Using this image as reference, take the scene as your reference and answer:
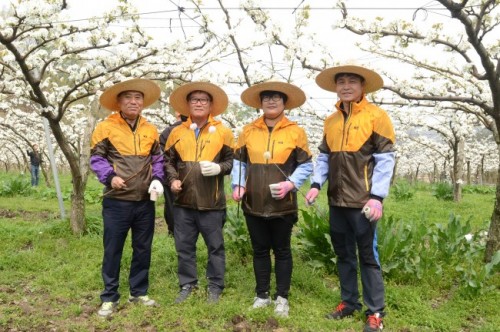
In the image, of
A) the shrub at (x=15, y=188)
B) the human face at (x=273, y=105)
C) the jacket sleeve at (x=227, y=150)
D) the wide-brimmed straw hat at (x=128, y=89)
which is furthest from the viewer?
the shrub at (x=15, y=188)

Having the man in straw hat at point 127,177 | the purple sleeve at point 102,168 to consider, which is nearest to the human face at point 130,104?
the man in straw hat at point 127,177

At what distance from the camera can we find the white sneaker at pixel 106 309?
3.63m

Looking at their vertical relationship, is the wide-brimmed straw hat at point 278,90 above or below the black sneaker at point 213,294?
above

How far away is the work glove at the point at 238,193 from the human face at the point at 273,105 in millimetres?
675

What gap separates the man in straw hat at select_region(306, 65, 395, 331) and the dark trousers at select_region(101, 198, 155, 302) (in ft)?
4.99

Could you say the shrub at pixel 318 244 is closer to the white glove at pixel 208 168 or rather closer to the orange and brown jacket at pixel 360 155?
the orange and brown jacket at pixel 360 155

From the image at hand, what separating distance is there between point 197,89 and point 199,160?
655 millimetres

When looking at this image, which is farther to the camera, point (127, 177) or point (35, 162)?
point (35, 162)


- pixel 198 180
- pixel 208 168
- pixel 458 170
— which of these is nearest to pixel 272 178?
pixel 208 168

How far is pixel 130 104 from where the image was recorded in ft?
12.2

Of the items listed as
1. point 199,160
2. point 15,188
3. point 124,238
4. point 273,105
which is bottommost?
point 15,188

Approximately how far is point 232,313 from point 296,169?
1330 mm

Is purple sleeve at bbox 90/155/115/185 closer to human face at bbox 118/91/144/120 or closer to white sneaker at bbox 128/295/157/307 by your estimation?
human face at bbox 118/91/144/120

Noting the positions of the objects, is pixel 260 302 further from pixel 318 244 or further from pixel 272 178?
pixel 318 244
